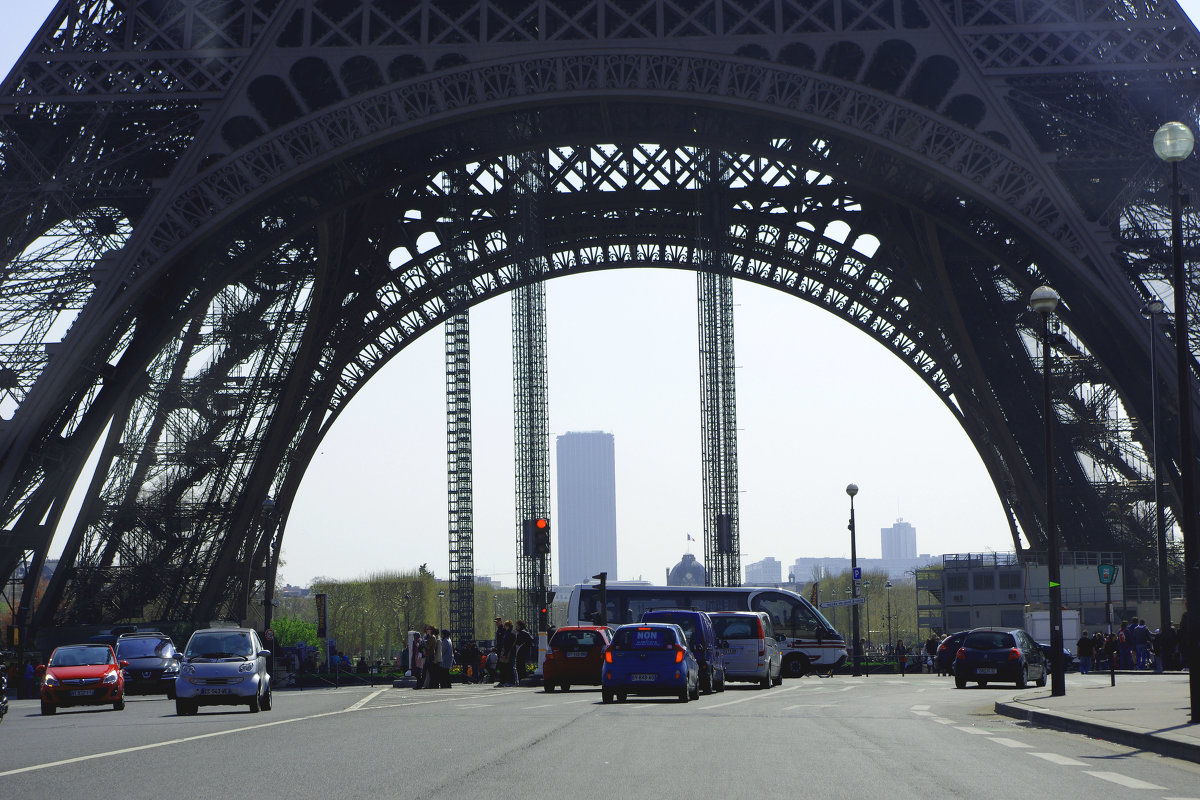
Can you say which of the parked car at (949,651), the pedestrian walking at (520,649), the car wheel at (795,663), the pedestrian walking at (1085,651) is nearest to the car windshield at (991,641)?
the parked car at (949,651)

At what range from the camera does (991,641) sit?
32.3 metres

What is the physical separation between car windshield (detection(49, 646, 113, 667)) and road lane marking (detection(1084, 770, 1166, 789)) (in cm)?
2019

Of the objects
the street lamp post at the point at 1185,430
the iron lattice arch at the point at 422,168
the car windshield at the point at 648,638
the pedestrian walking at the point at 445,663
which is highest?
the iron lattice arch at the point at 422,168

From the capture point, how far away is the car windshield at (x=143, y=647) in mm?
36594

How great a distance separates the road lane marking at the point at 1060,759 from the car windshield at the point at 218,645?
14.5 meters

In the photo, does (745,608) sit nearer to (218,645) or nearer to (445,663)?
(445,663)

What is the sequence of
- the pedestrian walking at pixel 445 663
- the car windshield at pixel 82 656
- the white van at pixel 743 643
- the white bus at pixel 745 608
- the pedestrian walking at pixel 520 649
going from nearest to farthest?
the car windshield at pixel 82 656
the white van at pixel 743 643
the pedestrian walking at pixel 445 663
the pedestrian walking at pixel 520 649
the white bus at pixel 745 608

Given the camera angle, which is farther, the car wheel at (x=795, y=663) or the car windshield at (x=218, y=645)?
the car wheel at (x=795, y=663)

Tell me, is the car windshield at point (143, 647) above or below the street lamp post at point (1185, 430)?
below

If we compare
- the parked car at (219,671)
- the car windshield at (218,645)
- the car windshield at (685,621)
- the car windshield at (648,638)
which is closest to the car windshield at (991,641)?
the car windshield at (685,621)

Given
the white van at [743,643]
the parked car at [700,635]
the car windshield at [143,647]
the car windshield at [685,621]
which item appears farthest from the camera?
the car windshield at [143,647]

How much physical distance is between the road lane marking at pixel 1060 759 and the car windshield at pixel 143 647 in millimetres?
26762

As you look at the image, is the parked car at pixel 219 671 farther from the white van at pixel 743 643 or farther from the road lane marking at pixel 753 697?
the white van at pixel 743 643

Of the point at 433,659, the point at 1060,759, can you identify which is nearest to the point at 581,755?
the point at 1060,759
